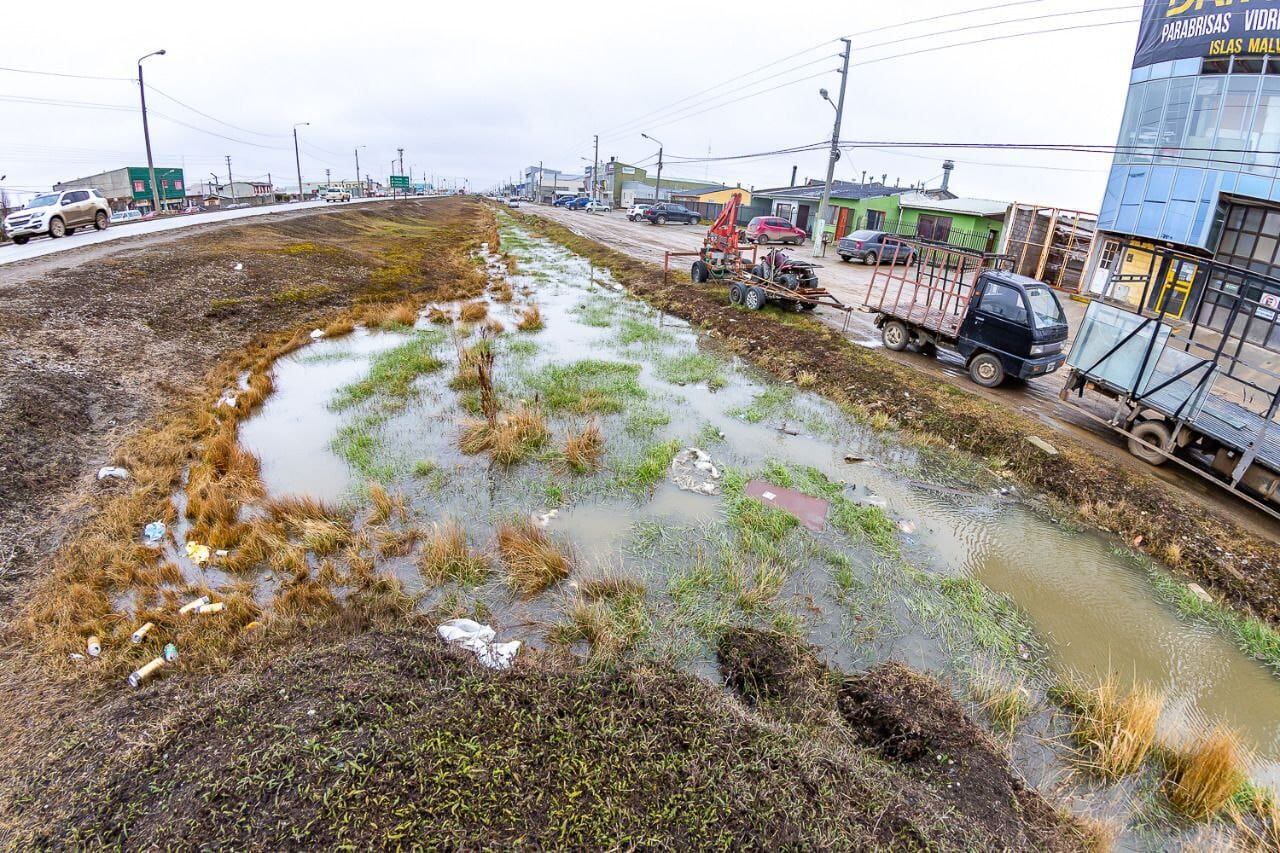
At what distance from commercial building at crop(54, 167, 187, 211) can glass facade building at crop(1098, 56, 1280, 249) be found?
73661 mm

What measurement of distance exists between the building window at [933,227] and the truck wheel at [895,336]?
21.7 m

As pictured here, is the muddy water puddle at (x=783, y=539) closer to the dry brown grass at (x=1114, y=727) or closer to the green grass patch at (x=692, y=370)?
the green grass patch at (x=692, y=370)

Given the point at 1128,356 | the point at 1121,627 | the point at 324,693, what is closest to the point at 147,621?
the point at 324,693

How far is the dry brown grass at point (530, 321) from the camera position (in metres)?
16.8

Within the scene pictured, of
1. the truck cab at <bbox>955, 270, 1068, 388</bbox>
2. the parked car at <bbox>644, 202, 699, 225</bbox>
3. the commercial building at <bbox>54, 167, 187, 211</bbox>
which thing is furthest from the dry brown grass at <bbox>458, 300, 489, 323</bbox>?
the commercial building at <bbox>54, 167, 187, 211</bbox>

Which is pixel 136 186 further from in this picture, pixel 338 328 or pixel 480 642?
pixel 480 642

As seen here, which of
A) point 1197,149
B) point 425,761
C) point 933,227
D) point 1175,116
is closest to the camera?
point 425,761

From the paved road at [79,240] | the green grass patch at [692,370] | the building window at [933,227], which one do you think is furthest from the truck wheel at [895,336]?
the paved road at [79,240]

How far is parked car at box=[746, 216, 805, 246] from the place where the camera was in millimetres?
38312

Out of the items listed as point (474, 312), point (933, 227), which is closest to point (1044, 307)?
point (474, 312)

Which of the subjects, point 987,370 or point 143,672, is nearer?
point 143,672

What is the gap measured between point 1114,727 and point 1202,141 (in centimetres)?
2123

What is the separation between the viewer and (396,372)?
40.7ft

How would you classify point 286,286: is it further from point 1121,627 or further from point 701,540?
point 1121,627
